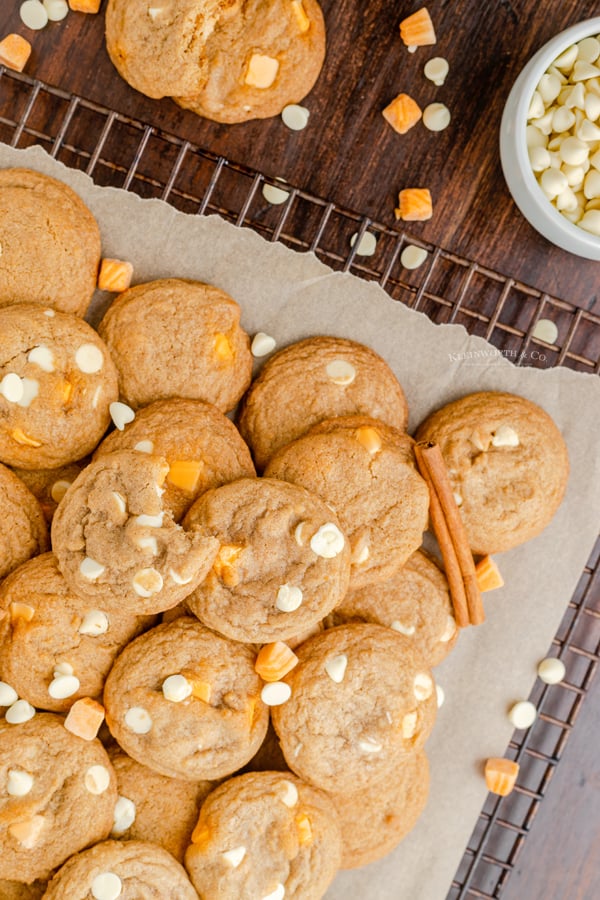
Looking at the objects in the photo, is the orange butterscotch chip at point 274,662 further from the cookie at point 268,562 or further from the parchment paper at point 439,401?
the parchment paper at point 439,401

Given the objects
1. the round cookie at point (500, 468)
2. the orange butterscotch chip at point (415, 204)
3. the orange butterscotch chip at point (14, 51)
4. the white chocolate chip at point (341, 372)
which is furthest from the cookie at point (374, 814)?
the orange butterscotch chip at point (14, 51)

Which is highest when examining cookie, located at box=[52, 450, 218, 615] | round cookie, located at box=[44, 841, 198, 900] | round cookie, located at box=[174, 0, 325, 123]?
round cookie, located at box=[174, 0, 325, 123]

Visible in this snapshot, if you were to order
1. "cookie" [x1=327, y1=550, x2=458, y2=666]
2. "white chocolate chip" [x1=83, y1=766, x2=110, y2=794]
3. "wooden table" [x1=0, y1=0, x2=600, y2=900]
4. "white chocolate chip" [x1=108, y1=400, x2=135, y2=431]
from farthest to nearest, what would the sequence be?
1. "wooden table" [x1=0, y1=0, x2=600, y2=900]
2. "cookie" [x1=327, y1=550, x2=458, y2=666]
3. "white chocolate chip" [x1=108, y1=400, x2=135, y2=431]
4. "white chocolate chip" [x1=83, y1=766, x2=110, y2=794]

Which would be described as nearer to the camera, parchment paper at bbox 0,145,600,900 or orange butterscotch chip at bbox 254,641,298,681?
orange butterscotch chip at bbox 254,641,298,681

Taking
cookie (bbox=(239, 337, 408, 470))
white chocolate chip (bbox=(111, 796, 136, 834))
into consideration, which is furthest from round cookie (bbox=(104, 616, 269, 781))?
cookie (bbox=(239, 337, 408, 470))

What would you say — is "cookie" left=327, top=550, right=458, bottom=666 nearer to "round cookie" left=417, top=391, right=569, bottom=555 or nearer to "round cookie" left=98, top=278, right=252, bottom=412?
"round cookie" left=417, top=391, right=569, bottom=555

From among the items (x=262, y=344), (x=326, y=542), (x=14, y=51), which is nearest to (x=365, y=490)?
(x=326, y=542)

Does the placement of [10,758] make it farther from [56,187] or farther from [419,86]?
[419,86]

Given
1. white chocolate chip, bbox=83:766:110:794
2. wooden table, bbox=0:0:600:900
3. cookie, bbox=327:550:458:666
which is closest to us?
white chocolate chip, bbox=83:766:110:794

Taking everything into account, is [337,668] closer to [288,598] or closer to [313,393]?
[288,598]

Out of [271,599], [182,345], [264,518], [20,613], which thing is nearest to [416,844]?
[271,599]
